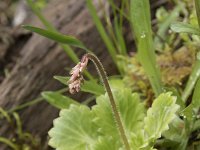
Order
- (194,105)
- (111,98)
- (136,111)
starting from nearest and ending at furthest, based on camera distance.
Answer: (111,98)
(194,105)
(136,111)

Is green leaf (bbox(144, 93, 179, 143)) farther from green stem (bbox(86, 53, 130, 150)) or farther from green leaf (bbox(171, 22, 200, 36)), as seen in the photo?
green leaf (bbox(171, 22, 200, 36))

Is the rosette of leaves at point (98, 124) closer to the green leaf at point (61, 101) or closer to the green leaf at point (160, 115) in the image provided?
the green leaf at point (160, 115)

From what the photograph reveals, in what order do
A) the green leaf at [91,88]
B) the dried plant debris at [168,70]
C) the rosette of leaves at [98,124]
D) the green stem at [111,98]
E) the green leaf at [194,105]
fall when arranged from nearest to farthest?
the green stem at [111,98] < the green leaf at [194,105] < the rosette of leaves at [98,124] < the green leaf at [91,88] < the dried plant debris at [168,70]

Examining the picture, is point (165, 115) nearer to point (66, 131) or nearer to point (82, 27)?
point (66, 131)

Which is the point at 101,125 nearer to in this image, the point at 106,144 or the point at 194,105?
the point at 106,144

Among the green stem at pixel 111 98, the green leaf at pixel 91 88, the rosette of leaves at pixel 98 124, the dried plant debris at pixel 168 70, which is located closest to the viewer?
the green stem at pixel 111 98

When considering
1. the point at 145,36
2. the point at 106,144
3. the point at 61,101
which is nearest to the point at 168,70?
the point at 145,36

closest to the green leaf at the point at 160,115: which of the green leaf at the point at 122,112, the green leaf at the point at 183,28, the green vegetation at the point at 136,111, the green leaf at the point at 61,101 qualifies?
the green vegetation at the point at 136,111
